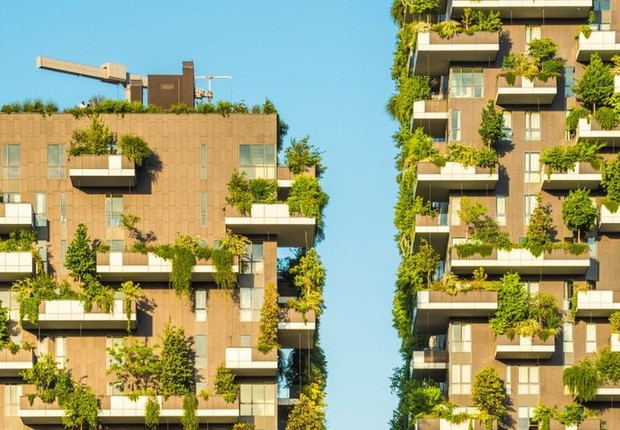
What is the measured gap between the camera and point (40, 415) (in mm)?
188125

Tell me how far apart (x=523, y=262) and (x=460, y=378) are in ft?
25.6

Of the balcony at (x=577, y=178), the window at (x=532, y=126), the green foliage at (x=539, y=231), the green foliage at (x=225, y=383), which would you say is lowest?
the green foliage at (x=225, y=383)

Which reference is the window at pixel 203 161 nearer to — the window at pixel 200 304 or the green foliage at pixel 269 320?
the window at pixel 200 304

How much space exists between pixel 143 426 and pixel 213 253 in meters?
10.8

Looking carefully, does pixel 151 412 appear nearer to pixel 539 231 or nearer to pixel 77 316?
pixel 77 316

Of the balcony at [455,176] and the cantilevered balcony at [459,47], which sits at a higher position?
the cantilevered balcony at [459,47]

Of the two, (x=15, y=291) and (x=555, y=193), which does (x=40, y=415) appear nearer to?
(x=15, y=291)

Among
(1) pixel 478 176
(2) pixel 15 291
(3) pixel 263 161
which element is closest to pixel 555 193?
(1) pixel 478 176

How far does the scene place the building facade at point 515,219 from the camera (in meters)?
192

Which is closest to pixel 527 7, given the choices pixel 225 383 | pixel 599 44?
pixel 599 44

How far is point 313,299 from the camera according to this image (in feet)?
630

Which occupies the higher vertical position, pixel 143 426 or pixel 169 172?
pixel 169 172

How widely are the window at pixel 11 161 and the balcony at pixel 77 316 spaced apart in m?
8.45

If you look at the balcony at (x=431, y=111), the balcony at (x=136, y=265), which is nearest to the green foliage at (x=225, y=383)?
the balcony at (x=136, y=265)
